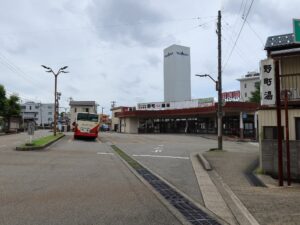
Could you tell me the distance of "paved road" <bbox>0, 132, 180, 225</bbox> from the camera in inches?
256

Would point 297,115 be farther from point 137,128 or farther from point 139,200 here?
point 137,128

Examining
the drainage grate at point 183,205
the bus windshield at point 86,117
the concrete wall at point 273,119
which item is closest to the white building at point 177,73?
the bus windshield at point 86,117

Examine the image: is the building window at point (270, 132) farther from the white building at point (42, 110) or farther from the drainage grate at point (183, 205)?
the white building at point (42, 110)

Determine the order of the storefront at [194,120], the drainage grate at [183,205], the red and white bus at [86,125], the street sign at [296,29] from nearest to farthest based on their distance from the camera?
1. the drainage grate at [183,205]
2. the street sign at [296,29]
3. the red and white bus at [86,125]
4. the storefront at [194,120]

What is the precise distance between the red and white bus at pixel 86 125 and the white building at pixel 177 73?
4149 cm

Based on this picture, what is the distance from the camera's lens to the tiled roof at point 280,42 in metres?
13.7

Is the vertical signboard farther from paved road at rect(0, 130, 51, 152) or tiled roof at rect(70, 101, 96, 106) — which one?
tiled roof at rect(70, 101, 96, 106)

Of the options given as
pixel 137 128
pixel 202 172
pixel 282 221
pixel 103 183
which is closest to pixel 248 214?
pixel 282 221

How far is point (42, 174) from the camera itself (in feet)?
38.8

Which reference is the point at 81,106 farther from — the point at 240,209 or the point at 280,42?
the point at 240,209

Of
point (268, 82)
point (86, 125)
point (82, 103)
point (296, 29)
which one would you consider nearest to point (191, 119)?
point (86, 125)

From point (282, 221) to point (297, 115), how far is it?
7.29 metres

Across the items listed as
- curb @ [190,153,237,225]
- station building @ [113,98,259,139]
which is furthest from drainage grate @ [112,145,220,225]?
station building @ [113,98,259,139]

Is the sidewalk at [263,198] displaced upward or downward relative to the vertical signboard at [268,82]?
downward
